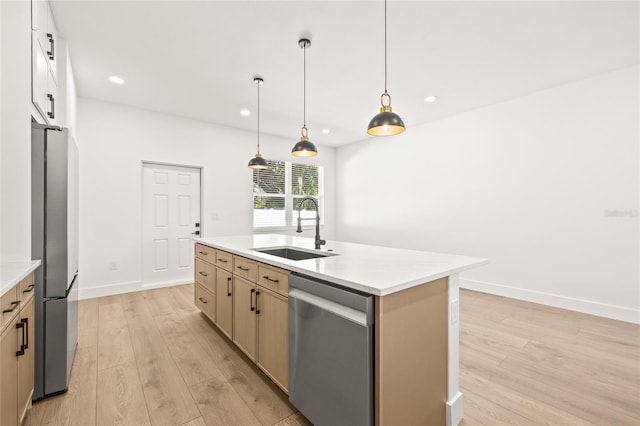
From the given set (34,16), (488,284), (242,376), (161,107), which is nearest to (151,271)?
(161,107)

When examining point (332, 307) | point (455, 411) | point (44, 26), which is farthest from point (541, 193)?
point (44, 26)

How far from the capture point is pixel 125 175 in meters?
4.33

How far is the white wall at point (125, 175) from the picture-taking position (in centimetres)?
405

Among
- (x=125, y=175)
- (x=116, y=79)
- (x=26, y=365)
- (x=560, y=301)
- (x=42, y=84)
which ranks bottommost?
(x=560, y=301)

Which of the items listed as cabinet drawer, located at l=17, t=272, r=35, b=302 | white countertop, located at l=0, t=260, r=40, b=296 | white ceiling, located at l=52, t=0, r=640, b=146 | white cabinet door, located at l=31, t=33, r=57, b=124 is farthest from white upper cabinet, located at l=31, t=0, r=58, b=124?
cabinet drawer, located at l=17, t=272, r=35, b=302

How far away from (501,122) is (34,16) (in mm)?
5126

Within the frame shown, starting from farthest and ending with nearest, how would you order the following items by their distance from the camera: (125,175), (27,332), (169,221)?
(169,221) → (125,175) → (27,332)

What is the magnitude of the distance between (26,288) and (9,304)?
31 centimetres

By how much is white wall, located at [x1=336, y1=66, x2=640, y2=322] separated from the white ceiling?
39 cm

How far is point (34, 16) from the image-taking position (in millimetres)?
1939

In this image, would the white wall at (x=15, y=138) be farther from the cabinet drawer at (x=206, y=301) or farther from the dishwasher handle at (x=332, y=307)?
the dishwasher handle at (x=332, y=307)

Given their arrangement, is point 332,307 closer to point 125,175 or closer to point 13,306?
point 13,306

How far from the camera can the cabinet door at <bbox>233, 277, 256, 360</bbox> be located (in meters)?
2.09

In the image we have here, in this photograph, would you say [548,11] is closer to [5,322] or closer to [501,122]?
[501,122]
